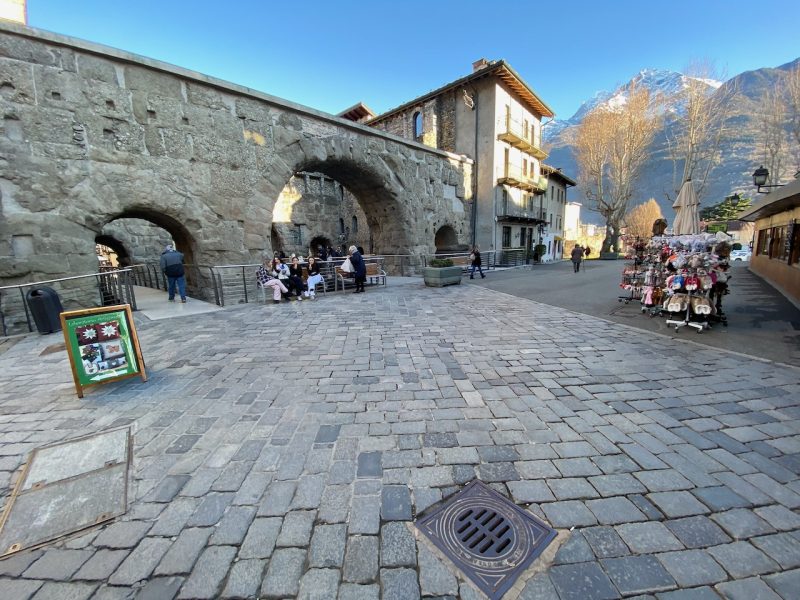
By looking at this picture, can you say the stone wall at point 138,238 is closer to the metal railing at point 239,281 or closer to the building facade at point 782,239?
the metal railing at point 239,281

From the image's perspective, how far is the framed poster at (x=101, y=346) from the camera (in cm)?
366

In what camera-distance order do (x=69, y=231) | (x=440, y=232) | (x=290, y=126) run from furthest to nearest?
(x=440, y=232), (x=290, y=126), (x=69, y=231)

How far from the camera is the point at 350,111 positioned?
2709 cm

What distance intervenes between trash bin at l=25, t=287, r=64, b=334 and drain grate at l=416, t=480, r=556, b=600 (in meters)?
8.32

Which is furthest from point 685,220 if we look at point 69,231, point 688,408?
point 69,231

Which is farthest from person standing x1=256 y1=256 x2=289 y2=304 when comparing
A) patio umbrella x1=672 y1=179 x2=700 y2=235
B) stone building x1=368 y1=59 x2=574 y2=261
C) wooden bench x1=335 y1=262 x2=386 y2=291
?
stone building x1=368 y1=59 x2=574 y2=261

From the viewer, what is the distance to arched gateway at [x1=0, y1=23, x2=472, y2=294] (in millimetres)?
7566

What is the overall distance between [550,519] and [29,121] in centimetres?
1241

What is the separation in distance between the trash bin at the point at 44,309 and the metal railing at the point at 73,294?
0.69 m

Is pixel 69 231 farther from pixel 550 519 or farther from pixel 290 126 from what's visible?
pixel 550 519

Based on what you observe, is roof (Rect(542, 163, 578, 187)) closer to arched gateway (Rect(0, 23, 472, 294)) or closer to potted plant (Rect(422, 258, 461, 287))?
potted plant (Rect(422, 258, 461, 287))

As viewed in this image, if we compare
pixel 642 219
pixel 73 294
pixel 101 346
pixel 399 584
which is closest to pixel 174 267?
pixel 73 294

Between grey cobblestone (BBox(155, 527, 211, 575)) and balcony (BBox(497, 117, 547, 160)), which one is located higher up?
balcony (BBox(497, 117, 547, 160))

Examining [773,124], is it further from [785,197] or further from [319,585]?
[319,585]
